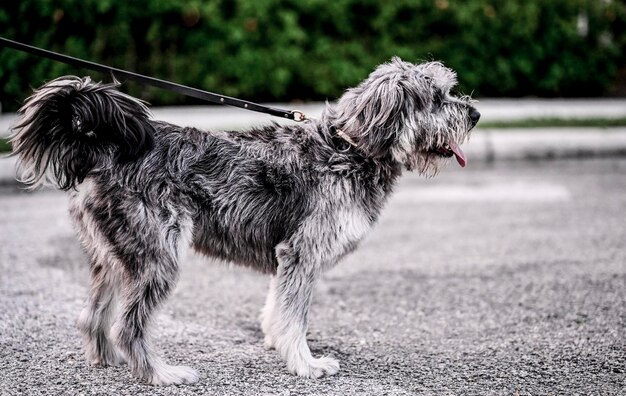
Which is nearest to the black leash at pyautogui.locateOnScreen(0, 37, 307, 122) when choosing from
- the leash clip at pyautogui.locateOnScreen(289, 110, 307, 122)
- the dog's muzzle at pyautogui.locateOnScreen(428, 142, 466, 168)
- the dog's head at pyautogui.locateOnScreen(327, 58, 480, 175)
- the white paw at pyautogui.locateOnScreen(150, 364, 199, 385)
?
the leash clip at pyautogui.locateOnScreen(289, 110, 307, 122)

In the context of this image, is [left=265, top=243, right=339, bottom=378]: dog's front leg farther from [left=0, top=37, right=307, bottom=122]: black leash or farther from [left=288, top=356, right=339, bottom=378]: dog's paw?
[left=0, top=37, right=307, bottom=122]: black leash

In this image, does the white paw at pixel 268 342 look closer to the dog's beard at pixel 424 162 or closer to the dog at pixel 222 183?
the dog at pixel 222 183

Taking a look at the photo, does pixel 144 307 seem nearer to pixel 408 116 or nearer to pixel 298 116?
pixel 298 116

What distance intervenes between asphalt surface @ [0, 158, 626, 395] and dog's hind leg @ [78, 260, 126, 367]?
0.09m

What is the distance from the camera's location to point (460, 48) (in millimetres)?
13438

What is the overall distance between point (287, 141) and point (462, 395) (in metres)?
1.66

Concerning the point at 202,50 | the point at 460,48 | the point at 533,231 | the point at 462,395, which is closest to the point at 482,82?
the point at 460,48

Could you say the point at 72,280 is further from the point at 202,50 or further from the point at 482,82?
the point at 482,82

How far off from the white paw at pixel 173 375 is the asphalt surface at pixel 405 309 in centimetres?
5

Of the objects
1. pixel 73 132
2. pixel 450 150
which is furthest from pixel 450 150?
pixel 73 132

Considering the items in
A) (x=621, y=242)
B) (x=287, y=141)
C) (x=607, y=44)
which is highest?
(x=607, y=44)

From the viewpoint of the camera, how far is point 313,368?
4.38 meters

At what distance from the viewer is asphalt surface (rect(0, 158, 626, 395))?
14.1 feet

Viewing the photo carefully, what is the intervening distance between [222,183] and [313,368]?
1.11m
